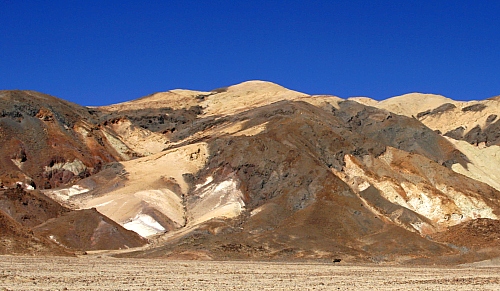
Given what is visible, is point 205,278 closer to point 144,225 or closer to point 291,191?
point 144,225

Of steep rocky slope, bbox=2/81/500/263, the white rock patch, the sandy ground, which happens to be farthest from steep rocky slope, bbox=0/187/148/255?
the sandy ground

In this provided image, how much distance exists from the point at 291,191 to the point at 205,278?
50.9 metres

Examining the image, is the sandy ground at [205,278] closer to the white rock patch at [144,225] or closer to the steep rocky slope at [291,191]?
the steep rocky slope at [291,191]

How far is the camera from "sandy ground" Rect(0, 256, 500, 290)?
39.3 metres

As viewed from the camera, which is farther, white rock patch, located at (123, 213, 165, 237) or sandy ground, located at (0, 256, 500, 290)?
white rock patch, located at (123, 213, 165, 237)

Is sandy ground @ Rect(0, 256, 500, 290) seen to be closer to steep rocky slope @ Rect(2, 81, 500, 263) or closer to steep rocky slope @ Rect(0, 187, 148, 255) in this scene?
steep rocky slope @ Rect(2, 81, 500, 263)

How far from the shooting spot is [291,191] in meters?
96.5

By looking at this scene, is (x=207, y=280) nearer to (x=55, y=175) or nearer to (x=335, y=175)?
(x=335, y=175)

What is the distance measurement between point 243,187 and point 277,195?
18.7 feet

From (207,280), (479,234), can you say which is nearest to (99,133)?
(479,234)

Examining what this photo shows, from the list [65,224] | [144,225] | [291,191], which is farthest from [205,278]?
[291,191]

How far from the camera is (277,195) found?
9775cm

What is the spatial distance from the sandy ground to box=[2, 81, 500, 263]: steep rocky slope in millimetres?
21329

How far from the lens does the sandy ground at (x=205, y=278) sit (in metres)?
39.3
